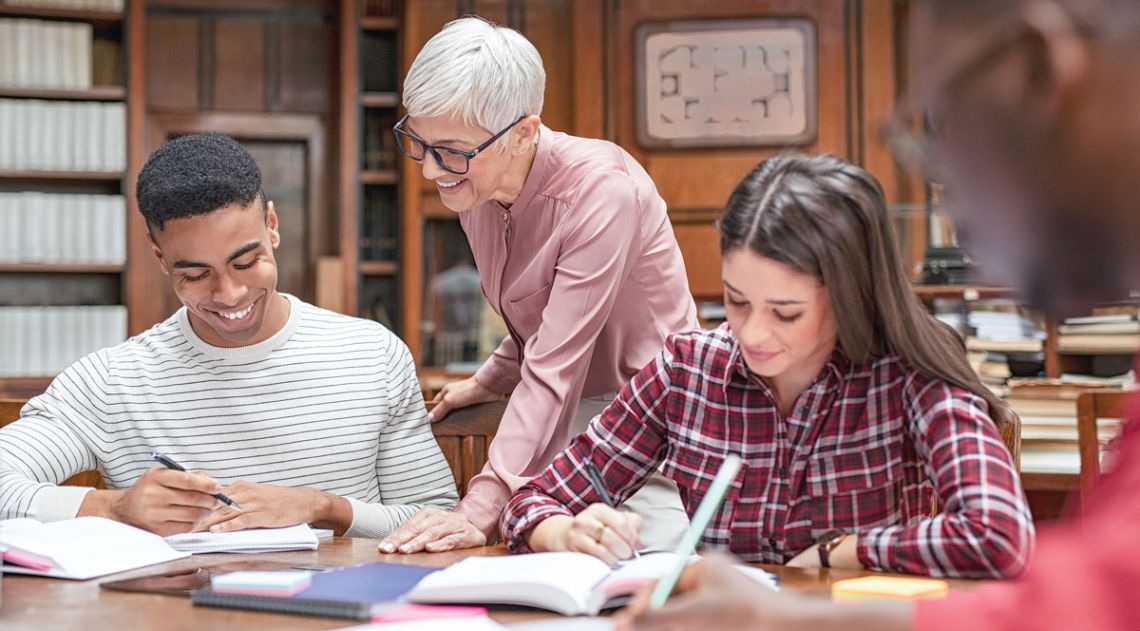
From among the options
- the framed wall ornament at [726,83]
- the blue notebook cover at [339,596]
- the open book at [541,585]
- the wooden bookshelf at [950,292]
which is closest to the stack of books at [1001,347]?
the wooden bookshelf at [950,292]

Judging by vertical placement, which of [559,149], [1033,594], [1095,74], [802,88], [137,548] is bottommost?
[137,548]

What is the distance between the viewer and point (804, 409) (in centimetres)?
167

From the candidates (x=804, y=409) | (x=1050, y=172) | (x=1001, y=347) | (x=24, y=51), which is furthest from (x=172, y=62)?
(x=1050, y=172)

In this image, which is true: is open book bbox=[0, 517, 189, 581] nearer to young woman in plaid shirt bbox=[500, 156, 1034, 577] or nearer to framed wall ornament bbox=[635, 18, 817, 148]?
young woman in plaid shirt bbox=[500, 156, 1034, 577]

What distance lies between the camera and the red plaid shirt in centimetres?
145

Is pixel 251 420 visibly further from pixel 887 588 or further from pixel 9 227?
pixel 9 227

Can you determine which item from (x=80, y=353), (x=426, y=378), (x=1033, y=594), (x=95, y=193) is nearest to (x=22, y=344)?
(x=80, y=353)

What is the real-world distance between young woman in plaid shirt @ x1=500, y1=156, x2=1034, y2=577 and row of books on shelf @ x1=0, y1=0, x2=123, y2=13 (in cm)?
474

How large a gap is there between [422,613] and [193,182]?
3.55 feet

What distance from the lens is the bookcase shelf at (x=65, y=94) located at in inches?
216

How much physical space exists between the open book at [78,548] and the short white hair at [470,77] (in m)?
0.81

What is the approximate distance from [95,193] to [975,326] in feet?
13.6

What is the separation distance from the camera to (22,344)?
5539 mm

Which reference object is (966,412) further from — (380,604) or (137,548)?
(137,548)
